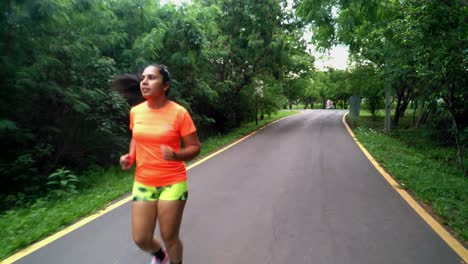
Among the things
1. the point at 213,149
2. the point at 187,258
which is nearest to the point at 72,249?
the point at 187,258

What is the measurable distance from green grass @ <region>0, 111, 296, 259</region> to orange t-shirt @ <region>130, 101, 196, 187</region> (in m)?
2.25

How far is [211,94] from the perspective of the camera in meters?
13.9

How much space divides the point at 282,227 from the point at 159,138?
8.21ft

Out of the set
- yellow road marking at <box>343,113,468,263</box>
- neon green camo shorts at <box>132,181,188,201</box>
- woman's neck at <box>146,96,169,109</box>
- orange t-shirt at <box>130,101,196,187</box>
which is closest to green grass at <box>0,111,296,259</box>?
neon green camo shorts at <box>132,181,188,201</box>

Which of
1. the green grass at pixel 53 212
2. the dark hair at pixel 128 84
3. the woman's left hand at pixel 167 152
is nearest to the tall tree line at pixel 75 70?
the green grass at pixel 53 212

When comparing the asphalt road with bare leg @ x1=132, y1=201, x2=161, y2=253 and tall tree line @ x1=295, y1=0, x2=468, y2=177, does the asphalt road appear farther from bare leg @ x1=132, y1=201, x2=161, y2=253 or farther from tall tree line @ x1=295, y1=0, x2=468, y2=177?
tall tree line @ x1=295, y1=0, x2=468, y2=177

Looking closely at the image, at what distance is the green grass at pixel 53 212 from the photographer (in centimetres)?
418

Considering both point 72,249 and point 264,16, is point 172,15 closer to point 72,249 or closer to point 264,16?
point 264,16

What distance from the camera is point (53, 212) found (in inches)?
202

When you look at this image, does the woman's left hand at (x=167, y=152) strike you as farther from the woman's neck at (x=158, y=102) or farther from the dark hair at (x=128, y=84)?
the dark hair at (x=128, y=84)

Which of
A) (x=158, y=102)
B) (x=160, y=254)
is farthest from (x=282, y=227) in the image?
(x=158, y=102)

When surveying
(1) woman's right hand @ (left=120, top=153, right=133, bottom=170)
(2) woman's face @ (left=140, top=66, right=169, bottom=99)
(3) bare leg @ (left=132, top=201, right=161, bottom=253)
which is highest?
(2) woman's face @ (left=140, top=66, right=169, bottom=99)

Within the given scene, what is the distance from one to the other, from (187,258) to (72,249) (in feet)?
4.42

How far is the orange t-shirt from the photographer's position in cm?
267
